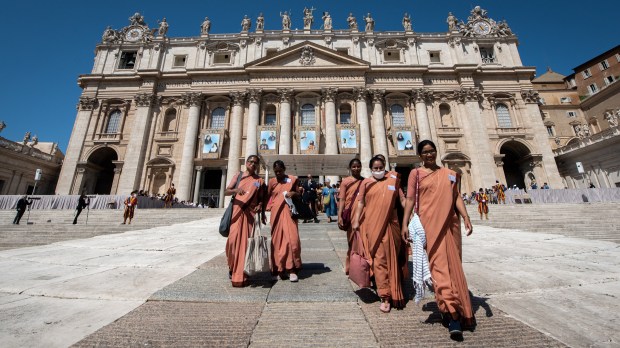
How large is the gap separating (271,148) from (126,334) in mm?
19462

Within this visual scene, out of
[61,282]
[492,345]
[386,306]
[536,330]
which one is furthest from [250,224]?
[536,330]

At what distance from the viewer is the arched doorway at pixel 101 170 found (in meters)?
23.4

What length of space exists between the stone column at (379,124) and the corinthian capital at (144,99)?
21.7 meters

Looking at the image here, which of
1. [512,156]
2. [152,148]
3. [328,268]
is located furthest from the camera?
[512,156]

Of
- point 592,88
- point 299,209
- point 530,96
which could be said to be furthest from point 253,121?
point 592,88

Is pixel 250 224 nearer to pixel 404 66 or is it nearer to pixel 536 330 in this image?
pixel 536 330

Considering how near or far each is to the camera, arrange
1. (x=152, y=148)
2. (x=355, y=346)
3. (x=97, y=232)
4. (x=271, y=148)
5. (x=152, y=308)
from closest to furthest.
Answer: (x=355, y=346)
(x=152, y=308)
(x=97, y=232)
(x=271, y=148)
(x=152, y=148)

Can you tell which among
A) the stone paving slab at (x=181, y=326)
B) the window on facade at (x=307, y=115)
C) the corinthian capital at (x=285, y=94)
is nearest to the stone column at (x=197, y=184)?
the corinthian capital at (x=285, y=94)

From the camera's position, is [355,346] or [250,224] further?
[250,224]

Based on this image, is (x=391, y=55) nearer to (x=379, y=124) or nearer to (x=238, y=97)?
(x=379, y=124)

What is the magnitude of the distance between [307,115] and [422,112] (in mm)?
11079

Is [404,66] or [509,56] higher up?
[509,56]

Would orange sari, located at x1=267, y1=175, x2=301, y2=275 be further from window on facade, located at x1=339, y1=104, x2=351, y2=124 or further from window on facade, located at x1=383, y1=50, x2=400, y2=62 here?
window on facade, located at x1=383, y1=50, x2=400, y2=62

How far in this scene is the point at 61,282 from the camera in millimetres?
3027
